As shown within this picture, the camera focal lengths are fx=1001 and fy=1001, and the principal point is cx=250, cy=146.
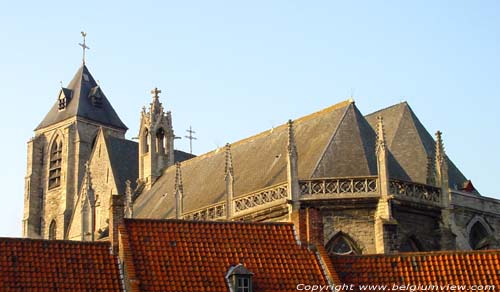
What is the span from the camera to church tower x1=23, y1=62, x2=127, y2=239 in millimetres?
57031

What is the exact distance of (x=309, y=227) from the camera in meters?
24.9

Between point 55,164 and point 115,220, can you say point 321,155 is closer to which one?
point 115,220

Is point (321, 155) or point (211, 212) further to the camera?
point (211, 212)

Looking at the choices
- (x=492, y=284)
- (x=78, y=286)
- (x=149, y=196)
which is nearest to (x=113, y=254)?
(x=78, y=286)

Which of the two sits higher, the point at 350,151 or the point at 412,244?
the point at 350,151

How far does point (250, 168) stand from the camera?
37094mm

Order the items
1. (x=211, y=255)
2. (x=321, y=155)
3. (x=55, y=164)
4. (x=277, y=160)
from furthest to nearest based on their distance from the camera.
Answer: (x=55, y=164)
(x=277, y=160)
(x=321, y=155)
(x=211, y=255)

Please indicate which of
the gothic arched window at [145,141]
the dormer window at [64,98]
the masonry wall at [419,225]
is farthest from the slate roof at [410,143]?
the dormer window at [64,98]

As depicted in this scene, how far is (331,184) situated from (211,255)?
7.77 m

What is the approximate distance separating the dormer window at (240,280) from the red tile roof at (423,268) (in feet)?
7.98

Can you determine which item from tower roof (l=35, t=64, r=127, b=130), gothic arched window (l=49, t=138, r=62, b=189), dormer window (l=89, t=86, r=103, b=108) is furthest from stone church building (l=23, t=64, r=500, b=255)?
dormer window (l=89, t=86, r=103, b=108)

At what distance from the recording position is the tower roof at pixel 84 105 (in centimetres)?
5853

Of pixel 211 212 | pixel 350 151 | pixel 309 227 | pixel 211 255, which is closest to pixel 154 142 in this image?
pixel 211 212

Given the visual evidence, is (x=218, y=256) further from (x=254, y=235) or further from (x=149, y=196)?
(x=149, y=196)
